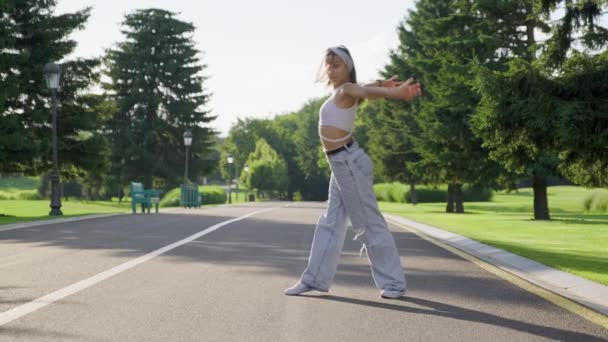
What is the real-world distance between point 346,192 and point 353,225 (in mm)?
309

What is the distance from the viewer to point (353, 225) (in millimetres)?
5742

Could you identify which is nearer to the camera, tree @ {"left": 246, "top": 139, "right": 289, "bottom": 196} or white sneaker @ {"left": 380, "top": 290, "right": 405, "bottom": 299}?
white sneaker @ {"left": 380, "top": 290, "right": 405, "bottom": 299}

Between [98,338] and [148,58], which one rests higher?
[148,58]

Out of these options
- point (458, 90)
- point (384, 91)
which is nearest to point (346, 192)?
point (384, 91)

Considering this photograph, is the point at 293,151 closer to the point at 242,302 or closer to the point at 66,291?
the point at 66,291

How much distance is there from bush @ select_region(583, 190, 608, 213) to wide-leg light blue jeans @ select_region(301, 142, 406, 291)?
30333 mm

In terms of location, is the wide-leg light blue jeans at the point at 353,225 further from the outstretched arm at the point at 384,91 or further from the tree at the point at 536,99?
the tree at the point at 536,99

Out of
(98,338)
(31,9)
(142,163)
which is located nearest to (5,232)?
(98,338)

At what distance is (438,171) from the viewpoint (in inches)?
1178

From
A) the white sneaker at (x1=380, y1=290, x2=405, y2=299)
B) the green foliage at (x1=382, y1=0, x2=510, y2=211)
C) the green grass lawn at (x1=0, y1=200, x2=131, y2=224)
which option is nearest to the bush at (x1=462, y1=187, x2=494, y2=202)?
the green foliage at (x1=382, y1=0, x2=510, y2=211)

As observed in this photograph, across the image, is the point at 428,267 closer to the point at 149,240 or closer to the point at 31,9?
the point at 149,240

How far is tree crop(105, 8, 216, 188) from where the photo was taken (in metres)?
53.6

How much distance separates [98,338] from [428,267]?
4938 millimetres

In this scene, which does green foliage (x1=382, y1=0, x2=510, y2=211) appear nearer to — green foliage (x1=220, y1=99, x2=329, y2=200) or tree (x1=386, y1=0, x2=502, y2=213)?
tree (x1=386, y1=0, x2=502, y2=213)
